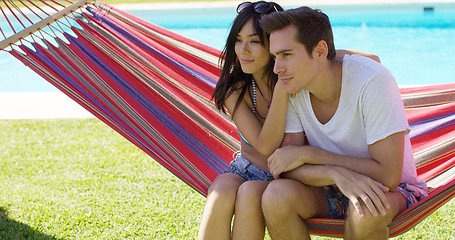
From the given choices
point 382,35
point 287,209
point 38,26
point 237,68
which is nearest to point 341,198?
point 287,209

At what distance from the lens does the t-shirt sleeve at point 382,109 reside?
196 cm

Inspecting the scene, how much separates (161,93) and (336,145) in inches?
42.4

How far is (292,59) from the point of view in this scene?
204cm

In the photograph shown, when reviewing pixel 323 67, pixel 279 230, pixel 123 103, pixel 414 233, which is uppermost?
pixel 323 67

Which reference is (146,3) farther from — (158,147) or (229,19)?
(158,147)

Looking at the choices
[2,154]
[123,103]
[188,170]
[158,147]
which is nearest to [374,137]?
[188,170]

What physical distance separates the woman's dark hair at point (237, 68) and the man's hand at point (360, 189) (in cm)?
56

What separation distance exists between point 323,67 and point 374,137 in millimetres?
313

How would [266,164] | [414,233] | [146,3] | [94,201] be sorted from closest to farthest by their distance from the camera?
[266,164] → [414,233] → [94,201] → [146,3]

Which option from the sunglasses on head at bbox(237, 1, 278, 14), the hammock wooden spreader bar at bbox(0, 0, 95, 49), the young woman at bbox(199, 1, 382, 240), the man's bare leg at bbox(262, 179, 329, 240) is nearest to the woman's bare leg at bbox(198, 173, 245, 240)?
the young woman at bbox(199, 1, 382, 240)

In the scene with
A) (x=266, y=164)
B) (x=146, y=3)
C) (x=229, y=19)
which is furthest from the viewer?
(x=146, y=3)

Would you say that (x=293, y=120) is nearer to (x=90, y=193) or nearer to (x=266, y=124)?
(x=266, y=124)

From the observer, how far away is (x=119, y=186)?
143 inches

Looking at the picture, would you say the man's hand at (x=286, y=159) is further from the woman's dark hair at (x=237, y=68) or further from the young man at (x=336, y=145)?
the woman's dark hair at (x=237, y=68)
